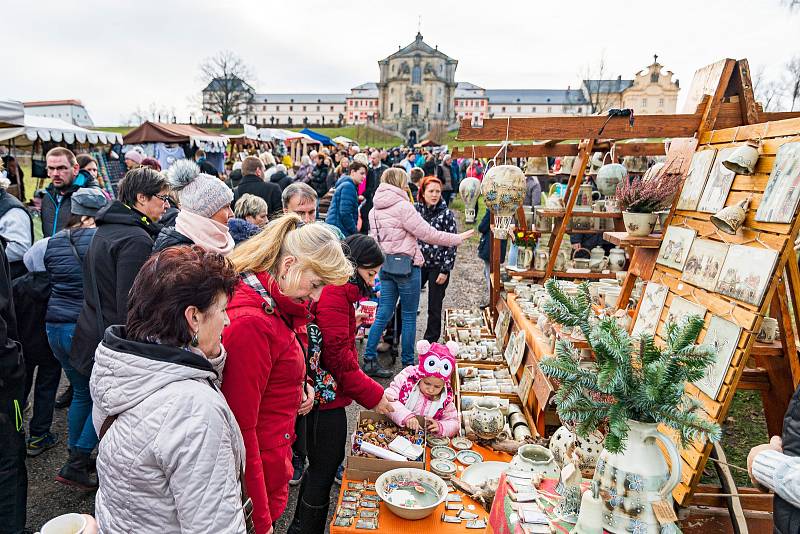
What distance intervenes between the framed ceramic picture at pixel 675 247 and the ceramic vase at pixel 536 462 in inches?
45.5

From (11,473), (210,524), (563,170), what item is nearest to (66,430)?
(11,473)

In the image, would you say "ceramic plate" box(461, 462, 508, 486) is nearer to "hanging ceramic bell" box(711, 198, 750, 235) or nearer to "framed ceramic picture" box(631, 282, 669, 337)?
"framed ceramic picture" box(631, 282, 669, 337)

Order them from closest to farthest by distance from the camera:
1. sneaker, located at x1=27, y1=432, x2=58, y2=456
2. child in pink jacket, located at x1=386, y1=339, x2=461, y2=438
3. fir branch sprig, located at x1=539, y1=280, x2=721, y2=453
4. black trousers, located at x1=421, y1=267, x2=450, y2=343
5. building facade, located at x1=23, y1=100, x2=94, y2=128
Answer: fir branch sprig, located at x1=539, y1=280, x2=721, y2=453
child in pink jacket, located at x1=386, y1=339, x2=461, y2=438
sneaker, located at x1=27, y1=432, x2=58, y2=456
black trousers, located at x1=421, y1=267, x2=450, y2=343
building facade, located at x1=23, y1=100, x2=94, y2=128

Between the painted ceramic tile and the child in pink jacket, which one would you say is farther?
the child in pink jacket

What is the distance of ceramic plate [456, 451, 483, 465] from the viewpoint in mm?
2802

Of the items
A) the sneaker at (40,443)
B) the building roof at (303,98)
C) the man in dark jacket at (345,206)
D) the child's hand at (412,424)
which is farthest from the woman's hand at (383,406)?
the building roof at (303,98)

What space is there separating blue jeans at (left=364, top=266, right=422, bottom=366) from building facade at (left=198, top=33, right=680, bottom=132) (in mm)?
41142

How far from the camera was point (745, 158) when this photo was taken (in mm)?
2174

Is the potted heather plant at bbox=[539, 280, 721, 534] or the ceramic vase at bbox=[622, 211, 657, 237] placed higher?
the ceramic vase at bbox=[622, 211, 657, 237]

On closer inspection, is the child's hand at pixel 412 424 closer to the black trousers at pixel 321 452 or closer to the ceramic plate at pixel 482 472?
the ceramic plate at pixel 482 472

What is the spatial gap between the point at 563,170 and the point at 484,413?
3214 mm

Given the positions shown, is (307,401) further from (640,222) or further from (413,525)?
(640,222)

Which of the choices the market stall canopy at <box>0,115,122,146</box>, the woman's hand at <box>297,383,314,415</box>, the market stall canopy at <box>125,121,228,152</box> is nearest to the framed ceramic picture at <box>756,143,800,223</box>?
the woman's hand at <box>297,383,314,415</box>

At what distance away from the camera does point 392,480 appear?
2471 millimetres
